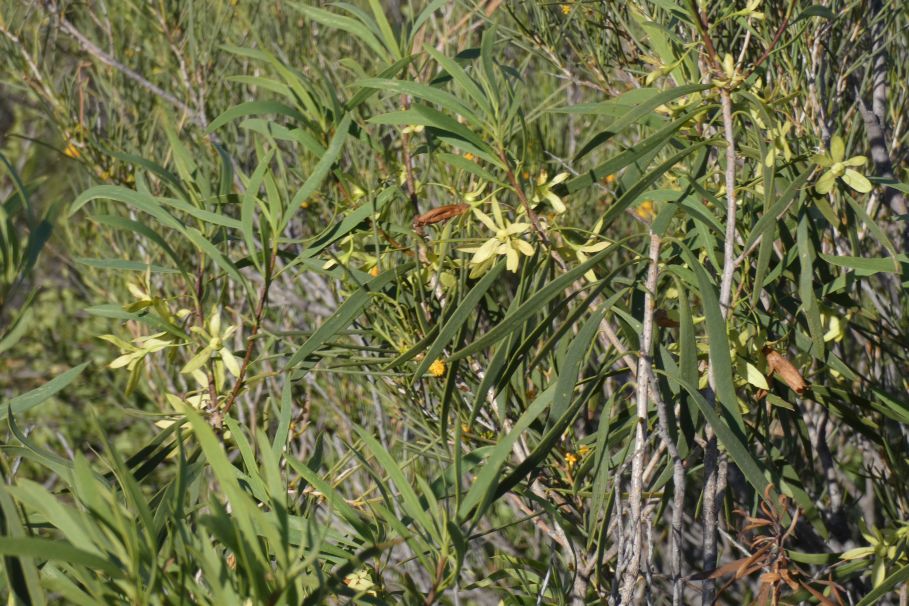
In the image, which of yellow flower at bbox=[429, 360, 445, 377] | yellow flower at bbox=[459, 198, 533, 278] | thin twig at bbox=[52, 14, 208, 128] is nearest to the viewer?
yellow flower at bbox=[459, 198, 533, 278]

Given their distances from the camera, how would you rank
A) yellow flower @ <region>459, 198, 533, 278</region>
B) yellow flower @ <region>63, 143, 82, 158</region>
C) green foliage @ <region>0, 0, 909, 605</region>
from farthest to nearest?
yellow flower @ <region>63, 143, 82, 158</region> < yellow flower @ <region>459, 198, 533, 278</region> < green foliage @ <region>0, 0, 909, 605</region>

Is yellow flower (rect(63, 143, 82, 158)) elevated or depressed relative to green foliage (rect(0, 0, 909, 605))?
elevated

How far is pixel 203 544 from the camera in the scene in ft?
1.51

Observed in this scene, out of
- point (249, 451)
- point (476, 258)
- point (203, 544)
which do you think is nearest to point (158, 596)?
point (203, 544)

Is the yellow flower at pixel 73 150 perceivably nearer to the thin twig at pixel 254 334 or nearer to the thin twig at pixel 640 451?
the thin twig at pixel 254 334

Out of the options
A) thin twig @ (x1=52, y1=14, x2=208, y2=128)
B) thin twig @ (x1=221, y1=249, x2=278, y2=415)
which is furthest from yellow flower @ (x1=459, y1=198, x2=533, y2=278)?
thin twig @ (x1=52, y1=14, x2=208, y2=128)

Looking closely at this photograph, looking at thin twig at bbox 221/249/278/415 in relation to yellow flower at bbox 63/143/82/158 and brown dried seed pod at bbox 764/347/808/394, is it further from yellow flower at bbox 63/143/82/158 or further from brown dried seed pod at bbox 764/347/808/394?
yellow flower at bbox 63/143/82/158

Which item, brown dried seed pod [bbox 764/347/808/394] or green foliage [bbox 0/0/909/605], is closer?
green foliage [bbox 0/0/909/605]

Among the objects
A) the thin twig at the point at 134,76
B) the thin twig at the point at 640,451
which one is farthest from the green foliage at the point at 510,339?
the thin twig at the point at 134,76

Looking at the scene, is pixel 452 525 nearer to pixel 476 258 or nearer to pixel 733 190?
pixel 476 258

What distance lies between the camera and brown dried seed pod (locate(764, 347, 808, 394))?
25.2 inches

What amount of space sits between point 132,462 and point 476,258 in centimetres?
32

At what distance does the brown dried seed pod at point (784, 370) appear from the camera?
64 cm

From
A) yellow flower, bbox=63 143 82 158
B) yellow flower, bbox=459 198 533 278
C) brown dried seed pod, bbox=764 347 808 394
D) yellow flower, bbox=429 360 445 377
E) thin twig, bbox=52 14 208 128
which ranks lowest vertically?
yellow flower, bbox=429 360 445 377
